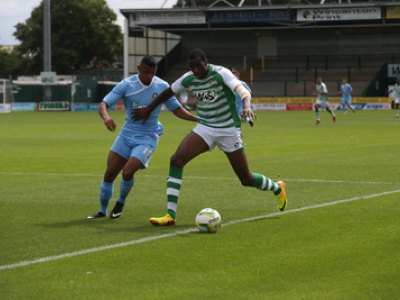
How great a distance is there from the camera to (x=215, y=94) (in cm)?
1198

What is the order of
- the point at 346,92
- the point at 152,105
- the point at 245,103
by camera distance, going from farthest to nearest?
1. the point at 346,92
2. the point at 152,105
3. the point at 245,103

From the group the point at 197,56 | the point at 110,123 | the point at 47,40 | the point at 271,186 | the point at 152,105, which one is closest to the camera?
the point at 197,56

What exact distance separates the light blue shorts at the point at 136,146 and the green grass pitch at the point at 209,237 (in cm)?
81

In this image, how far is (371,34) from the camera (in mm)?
78812

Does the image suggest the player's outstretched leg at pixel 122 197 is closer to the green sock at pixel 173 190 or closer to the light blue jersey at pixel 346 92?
the green sock at pixel 173 190

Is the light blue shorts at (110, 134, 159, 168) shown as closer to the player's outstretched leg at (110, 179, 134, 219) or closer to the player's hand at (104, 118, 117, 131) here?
the player's outstretched leg at (110, 179, 134, 219)

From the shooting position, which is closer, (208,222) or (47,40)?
(208,222)

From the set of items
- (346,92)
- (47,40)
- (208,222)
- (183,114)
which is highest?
(47,40)

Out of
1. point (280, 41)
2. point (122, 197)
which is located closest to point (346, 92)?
point (280, 41)

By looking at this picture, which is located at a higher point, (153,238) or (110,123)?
(110,123)

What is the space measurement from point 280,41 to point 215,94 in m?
69.7

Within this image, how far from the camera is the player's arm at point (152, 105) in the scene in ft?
41.0

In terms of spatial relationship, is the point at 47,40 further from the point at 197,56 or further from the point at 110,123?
the point at 197,56

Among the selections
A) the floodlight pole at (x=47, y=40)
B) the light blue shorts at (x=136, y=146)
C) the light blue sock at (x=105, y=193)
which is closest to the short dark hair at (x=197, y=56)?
the light blue shorts at (x=136, y=146)
